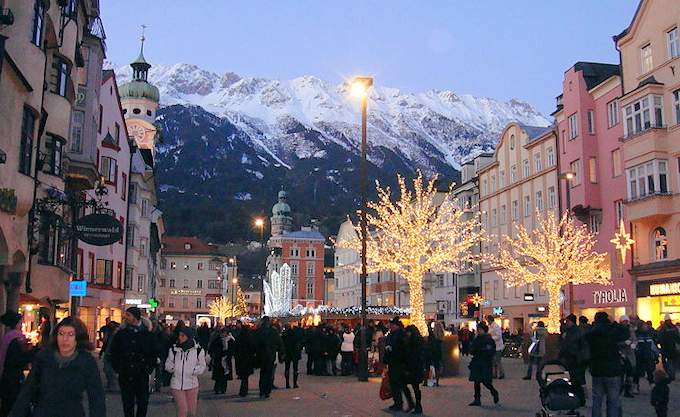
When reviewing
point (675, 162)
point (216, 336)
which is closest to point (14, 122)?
point (216, 336)

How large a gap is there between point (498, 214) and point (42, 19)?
1661 inches

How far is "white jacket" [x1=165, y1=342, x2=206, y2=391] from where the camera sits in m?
11.1

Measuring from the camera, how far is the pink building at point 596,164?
1624 inches

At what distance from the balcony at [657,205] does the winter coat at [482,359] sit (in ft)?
74.4

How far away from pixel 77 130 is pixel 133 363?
22810 millimetres

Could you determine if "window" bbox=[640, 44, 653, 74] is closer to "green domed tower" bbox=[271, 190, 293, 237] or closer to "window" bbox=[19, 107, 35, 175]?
"window" bbox=[19, 107, 35, 175]

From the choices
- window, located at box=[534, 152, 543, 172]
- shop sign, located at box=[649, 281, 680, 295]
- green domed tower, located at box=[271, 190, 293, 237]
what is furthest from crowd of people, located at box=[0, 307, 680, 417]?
green domed tower, located at box=[271, 190, 293, 237]

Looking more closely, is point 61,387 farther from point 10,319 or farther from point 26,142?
point 26,142

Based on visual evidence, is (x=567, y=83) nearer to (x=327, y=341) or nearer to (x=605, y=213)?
(x=605, y=213)

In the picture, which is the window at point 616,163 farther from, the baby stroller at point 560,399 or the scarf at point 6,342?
the scarf at point 6,342

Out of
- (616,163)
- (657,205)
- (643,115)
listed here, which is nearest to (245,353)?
(657,205)

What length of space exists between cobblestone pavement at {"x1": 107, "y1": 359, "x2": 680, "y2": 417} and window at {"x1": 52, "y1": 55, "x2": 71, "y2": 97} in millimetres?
11031

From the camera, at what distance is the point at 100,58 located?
34.2 m

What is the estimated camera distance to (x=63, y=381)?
6238mm
